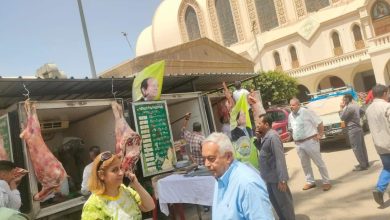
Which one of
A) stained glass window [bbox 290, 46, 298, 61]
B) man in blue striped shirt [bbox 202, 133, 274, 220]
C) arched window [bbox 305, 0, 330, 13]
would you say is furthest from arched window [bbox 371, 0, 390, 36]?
man in blue striped shirt [bbox 202, 133, 274, 220]

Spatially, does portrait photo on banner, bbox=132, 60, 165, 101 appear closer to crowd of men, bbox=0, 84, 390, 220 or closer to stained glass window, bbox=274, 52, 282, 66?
crowd of men, bbox=0, 84, 390, 220

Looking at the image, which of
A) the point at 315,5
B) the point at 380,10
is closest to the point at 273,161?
the point at 380,10

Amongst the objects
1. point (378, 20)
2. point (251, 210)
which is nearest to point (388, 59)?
point (378, 20)

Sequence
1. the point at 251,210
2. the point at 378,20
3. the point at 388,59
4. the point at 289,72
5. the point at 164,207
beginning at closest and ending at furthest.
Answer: the point at 251,210
the point at 164,207
the point at 388,59
the point at 378,20
the point at 289,72

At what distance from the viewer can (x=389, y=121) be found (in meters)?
5.45

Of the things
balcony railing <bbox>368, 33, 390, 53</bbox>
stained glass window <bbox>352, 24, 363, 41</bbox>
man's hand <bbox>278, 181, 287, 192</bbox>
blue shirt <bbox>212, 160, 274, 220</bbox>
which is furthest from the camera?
stained glass window <bbox>352, 24, 363, 41</bbox>

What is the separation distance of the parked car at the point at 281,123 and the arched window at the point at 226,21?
34314mm

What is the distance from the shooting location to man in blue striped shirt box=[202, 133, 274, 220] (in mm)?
2402

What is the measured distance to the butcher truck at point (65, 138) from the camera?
5.53 m

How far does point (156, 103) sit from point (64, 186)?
2436mm

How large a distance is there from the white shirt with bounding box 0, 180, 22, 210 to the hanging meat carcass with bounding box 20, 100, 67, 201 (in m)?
1.17

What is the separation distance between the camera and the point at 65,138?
837 cm

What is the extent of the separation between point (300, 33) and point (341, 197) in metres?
36.0

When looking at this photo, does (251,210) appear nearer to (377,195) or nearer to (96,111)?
(377,195)
